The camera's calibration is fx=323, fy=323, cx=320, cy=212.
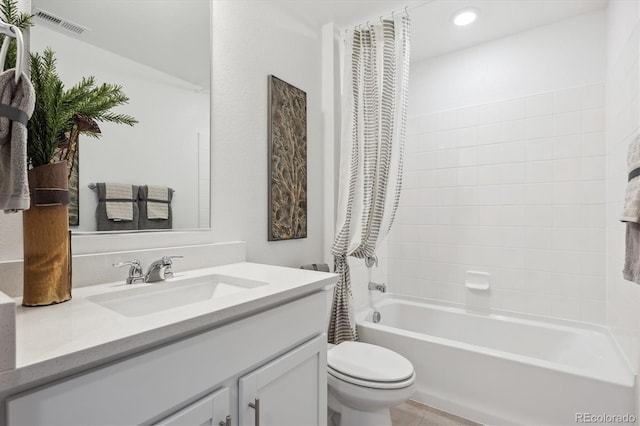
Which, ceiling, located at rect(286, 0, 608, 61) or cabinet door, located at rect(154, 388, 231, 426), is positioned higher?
ceiling, located at rect(286, 0, 608, 61)

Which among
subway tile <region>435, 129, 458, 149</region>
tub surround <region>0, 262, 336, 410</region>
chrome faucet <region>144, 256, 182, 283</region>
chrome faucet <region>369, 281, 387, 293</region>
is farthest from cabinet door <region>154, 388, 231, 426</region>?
subway tile <region>435, 129, 458, 149</region>

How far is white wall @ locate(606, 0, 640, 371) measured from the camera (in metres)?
1.47

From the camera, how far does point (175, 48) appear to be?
135 centimetres

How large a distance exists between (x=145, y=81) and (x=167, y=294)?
0.82 metres

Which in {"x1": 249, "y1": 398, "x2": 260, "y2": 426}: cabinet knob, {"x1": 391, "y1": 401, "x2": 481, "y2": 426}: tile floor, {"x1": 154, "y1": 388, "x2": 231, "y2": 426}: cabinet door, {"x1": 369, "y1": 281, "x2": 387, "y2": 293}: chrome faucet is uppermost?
{"x1": 154, "y1": 388, "x2": 231, "y2": 426}: cabinet door

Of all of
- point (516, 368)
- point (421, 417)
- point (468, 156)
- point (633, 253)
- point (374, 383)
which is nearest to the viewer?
point (633, 253)

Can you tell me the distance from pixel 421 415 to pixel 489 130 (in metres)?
2.01

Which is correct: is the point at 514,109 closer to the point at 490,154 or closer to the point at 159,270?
the point at 490,154

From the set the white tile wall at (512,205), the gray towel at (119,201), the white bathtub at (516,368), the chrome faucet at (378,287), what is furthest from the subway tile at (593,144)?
the gray towel at (119,201)

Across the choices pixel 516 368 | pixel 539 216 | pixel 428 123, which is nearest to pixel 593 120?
pixel 539 216

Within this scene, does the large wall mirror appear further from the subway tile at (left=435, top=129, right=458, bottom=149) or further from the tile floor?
the subway tile at (left=435, top=129, right=458, bottom=149)

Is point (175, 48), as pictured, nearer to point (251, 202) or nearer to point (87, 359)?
point (251, 202)

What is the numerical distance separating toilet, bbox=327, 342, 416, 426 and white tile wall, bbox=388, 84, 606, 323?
1.22 meters

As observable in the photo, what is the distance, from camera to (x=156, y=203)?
1.27 m
